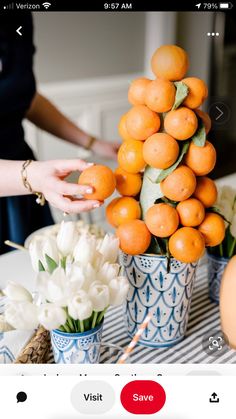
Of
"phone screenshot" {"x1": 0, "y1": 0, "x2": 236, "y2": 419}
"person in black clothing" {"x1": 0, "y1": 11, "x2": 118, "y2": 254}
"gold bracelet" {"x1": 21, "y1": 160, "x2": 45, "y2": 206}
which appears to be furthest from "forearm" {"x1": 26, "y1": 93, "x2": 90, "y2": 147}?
"gold bracelet" {"x1": 21, "y1": 160, "x2": 45, "y2": 206}

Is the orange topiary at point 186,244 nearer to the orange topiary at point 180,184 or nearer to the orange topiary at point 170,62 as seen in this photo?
the orange topiary at point 180,184

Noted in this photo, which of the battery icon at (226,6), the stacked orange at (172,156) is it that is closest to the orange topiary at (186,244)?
the stacked orange at (172,156)

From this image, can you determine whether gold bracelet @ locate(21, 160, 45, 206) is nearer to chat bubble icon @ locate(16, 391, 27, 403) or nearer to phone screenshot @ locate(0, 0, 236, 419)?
phone screenshot @ locate(0, 0, 236, 419)

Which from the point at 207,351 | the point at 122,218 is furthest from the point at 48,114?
the point at 207,351

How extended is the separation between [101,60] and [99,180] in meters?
1.70

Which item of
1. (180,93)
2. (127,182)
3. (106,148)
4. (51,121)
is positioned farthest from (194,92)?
(51,121)

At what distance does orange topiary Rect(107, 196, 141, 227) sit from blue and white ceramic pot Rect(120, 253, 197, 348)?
41 mm

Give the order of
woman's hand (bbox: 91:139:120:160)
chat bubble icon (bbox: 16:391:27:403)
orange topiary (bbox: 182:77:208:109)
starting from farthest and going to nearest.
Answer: woman's hand (bbox: 91:139:120:160), orange topiary (bbox: 182:77:208:109), chat bubble icon (bbox: 16:391:27:403)

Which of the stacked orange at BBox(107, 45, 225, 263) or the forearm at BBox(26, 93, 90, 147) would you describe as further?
the forearm at BBox(26, 93, 90, 147)

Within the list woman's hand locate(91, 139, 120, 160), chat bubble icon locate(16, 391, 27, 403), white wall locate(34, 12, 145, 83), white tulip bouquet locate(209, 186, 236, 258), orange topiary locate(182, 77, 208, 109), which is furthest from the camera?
white wall locate(34, 12, 145, 83)

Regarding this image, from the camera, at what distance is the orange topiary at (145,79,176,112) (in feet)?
1.56

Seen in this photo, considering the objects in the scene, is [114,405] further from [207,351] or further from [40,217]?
[40,217]

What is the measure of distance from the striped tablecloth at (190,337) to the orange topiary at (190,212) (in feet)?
0.45

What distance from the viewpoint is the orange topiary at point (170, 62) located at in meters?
0.48
